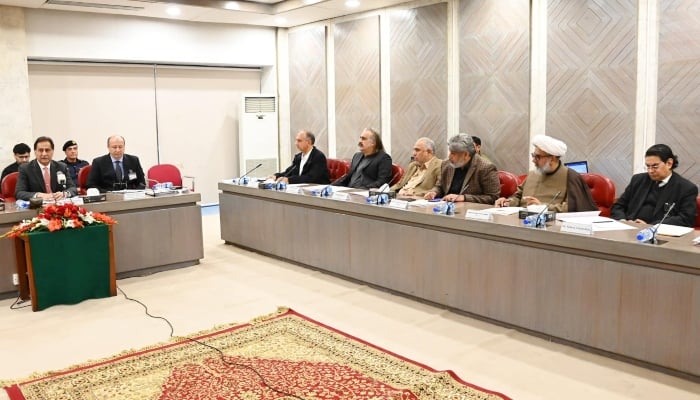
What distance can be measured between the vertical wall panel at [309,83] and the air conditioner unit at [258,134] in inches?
13.5

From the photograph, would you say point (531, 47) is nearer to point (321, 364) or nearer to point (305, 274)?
point (305, 274)

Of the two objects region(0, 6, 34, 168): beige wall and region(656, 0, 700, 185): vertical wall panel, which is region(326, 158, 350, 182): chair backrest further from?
region(0, 6, 34, 168): beige wall

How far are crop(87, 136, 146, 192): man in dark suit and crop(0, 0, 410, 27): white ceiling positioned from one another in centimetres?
244

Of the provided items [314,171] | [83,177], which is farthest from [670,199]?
[83,177]

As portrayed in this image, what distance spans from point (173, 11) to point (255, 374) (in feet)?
20.9

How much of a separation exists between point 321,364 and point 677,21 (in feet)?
14.1

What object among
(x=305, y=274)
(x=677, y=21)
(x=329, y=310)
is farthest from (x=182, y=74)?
(x=677, y=21)

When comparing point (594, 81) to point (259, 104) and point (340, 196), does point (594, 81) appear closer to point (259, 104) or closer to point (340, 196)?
point (340, 196)

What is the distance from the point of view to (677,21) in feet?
17.1

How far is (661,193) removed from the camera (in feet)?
13.5

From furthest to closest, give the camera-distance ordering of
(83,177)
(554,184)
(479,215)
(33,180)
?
(83,177) → (33,180) → (554,184) → (479,215)

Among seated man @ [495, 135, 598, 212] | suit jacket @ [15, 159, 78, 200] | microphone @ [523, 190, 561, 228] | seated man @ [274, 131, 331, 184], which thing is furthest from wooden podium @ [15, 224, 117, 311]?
seated man @ [495, 135, 598, 212]

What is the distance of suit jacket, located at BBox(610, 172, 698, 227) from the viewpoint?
3984 millimetres

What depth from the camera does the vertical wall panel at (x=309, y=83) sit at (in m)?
9.22
